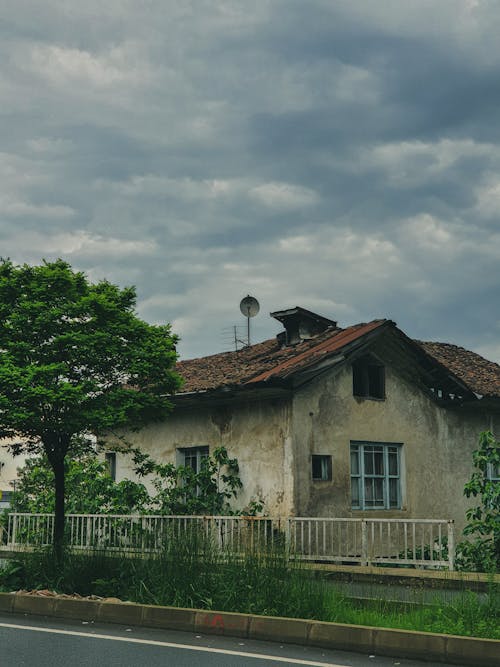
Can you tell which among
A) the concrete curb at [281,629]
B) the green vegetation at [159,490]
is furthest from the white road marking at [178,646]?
the green vegetation at [159,490]

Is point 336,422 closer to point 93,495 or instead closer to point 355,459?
point 355,459

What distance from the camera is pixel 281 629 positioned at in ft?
29.7

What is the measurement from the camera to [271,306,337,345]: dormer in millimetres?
21812

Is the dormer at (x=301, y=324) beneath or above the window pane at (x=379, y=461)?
above

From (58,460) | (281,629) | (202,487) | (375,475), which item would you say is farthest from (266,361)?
(281,629)

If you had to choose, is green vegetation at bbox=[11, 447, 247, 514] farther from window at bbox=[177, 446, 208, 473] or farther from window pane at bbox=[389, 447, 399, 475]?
window pane at bbox=[389, 447, 399, 475]

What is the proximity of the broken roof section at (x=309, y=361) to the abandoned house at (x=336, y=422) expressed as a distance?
4cm

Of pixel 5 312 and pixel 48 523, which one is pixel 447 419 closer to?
pixel 48 523

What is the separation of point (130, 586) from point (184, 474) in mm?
8742

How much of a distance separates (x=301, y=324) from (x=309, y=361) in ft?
12.7

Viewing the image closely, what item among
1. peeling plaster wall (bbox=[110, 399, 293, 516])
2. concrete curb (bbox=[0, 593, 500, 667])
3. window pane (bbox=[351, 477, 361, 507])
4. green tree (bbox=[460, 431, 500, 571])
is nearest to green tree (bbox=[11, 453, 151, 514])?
peeling plaster wall (bbox=[110, 399, 293, 516])

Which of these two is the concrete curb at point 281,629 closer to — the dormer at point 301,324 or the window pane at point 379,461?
the window pane at point 379,461

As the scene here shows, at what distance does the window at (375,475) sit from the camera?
1948cm

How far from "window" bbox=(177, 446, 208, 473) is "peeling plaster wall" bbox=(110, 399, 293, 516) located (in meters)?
0.17
